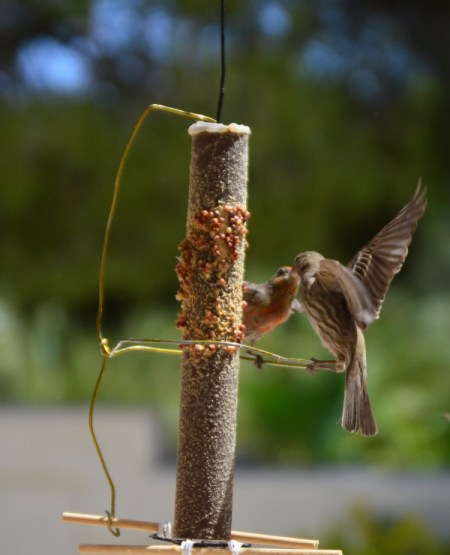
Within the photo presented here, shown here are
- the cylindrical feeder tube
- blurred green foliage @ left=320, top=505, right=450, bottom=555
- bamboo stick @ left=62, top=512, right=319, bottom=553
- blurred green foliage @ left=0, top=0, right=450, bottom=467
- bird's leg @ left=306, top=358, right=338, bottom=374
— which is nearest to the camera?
bamboo stick @ left=62, top=512, right=319, bottom=553

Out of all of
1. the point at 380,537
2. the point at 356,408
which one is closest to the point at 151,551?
the point at 356,408

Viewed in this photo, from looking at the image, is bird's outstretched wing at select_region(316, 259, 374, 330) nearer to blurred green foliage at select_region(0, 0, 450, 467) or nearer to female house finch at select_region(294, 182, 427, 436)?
female house finch at select_region(294, 182, 427, 436)

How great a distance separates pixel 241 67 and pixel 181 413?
6.81 meters

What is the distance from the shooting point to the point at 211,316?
2000mm

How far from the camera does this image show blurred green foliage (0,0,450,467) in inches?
336

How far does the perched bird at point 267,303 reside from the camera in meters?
2.13

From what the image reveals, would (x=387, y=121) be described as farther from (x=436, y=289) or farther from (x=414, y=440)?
(x=414, y=440)

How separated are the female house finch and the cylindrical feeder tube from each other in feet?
0.52

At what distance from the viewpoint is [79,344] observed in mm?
7676

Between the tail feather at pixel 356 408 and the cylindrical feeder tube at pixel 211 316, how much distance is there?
237 mm

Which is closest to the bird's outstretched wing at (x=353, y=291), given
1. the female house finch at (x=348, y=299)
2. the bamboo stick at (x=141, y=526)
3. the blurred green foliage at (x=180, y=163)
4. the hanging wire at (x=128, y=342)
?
the female house finch at (x=348, y=299)

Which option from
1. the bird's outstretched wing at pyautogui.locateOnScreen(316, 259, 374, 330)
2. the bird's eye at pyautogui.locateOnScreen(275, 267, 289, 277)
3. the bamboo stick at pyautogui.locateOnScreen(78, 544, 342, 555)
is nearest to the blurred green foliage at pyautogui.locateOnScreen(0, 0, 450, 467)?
the bird's eye at pyautogui.locateOnScreen(275, 267, 289, 277)

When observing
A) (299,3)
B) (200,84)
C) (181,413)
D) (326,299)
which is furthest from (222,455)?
(299,3)

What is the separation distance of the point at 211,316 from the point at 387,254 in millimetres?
394
